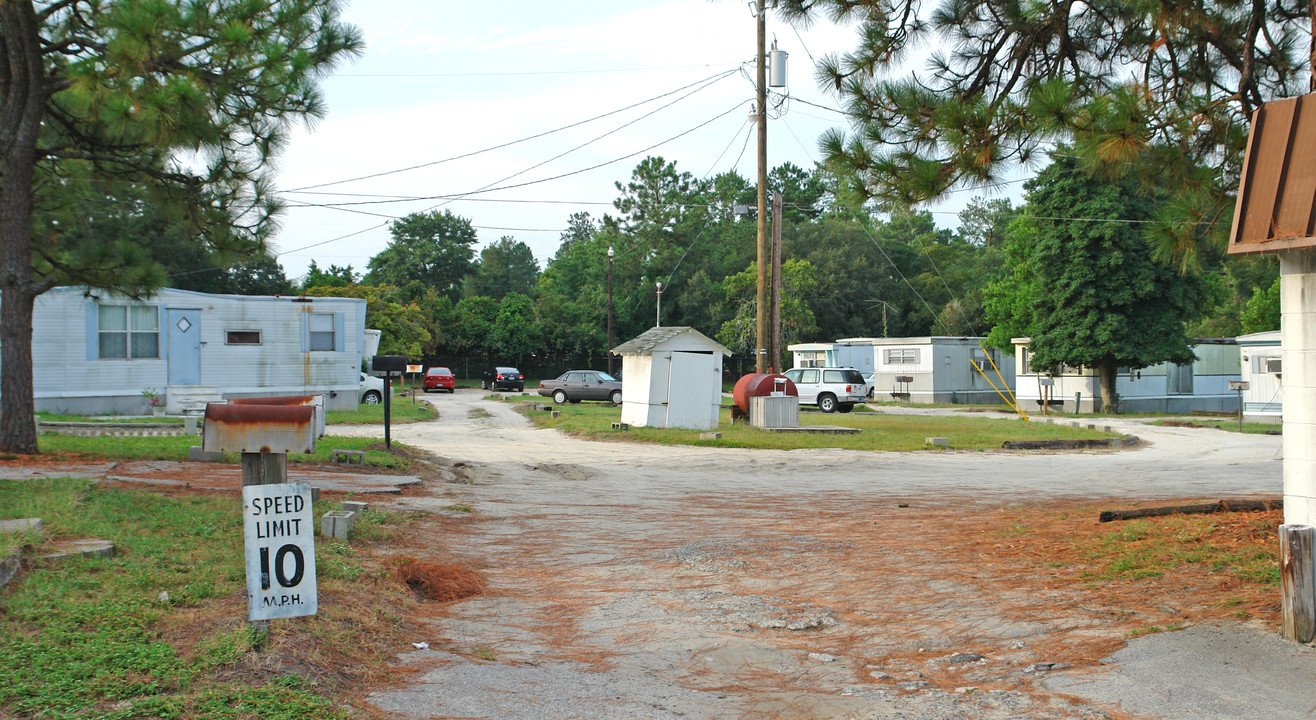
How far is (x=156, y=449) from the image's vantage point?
1381 cm

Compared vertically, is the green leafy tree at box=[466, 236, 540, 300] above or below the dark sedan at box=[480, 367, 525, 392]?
above

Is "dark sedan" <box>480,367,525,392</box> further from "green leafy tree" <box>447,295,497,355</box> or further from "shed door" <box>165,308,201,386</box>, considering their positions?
"shed door" <box>165,308,201,386</box>

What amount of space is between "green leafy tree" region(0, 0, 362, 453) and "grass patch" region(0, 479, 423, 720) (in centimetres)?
581

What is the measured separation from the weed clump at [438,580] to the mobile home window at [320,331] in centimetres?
2232

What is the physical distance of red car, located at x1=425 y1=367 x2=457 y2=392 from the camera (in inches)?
1857

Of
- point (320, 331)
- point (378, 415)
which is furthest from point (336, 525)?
point (320, 331)

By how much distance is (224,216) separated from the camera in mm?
12992

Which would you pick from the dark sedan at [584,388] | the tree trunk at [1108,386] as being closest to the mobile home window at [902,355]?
the tree trunk at [1108,386]

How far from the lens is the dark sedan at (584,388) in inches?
1494

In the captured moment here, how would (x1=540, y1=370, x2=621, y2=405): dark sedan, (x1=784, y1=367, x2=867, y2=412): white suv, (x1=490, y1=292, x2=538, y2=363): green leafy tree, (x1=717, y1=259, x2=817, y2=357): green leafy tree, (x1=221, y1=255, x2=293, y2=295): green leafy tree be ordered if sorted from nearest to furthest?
(x1=784, y1=367, x2=867, y2=412): white suv < (x1=540, y1=370, x2=621, y2=405): dark sedan < (x1=221, y1=255, x2=293, y2=295): green leafy tree < (x1=717, y1=259, x2=817, y2=357): green leafy tree < (x1=490, y1=292, x2=538, y2=363): green leafy tree

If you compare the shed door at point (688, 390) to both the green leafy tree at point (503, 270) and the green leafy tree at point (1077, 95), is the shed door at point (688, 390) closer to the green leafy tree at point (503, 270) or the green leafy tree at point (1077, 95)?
the green leafy tree at point (1077, 95)

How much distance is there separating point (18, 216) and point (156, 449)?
3.72 metres

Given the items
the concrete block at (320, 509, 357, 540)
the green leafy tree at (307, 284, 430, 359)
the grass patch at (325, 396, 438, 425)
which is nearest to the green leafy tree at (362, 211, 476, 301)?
the green leafy tree at (307, 284, 430, 359)

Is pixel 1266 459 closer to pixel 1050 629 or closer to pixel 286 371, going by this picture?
pixel 1050 629
